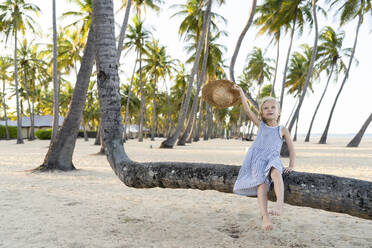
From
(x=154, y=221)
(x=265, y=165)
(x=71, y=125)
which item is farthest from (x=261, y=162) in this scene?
(x=71, y=125)

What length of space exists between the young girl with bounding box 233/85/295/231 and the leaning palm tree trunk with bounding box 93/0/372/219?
0.35 ft

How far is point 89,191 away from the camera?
5129 millimetres

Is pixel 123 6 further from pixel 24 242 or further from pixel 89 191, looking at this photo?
pixel 24 242

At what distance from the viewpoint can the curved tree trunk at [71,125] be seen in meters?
7.20

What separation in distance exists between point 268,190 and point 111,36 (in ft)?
8.22

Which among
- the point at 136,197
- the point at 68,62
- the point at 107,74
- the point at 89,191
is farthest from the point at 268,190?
the point at 68,62

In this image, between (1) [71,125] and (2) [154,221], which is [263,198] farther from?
(1) [71,125]

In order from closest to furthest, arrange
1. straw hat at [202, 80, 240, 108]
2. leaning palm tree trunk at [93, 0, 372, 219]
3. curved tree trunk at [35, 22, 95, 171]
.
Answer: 1. leaning palm tree trunk at [93, 0, 372, 219]
2. straw hat at [202, 80, 240, 108]
3. curved tree trunk at [35, 22, 95, 171]

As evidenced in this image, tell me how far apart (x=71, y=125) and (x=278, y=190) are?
21.5 feet

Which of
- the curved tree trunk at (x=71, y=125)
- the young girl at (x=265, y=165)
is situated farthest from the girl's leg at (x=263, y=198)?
the curved tree trunk at (x=71, y=125)

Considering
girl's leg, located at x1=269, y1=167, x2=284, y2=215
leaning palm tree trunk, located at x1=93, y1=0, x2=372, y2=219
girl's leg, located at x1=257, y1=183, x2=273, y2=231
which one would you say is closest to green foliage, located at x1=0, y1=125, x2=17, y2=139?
leaning palm tree trunk, located at x1=93, y1=0, x2=372, y2=219

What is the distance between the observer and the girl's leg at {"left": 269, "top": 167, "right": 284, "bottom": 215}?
2.02m

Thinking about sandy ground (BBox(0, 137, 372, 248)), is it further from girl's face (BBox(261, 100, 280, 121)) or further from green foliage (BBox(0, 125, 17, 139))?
green foliage (BBox(0, 125, 17, 139))

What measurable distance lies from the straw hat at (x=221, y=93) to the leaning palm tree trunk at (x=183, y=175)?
81 centimetres
